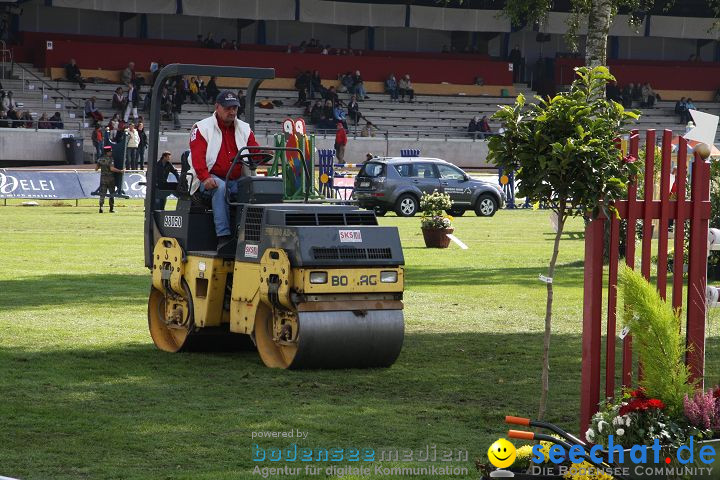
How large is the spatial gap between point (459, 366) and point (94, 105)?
4213cm

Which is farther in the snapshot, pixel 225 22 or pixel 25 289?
pixel 225 22

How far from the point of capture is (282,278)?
1077cm

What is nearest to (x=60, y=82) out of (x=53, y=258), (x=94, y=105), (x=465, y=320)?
(x=94, y=105)

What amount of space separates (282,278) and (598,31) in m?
11.7

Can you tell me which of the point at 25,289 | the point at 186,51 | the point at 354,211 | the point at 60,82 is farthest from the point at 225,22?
the point at 354,211

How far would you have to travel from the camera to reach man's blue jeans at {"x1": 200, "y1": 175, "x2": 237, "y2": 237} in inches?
464

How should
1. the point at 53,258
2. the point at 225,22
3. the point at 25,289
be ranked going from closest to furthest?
the point at 25,289 → the point at 53,258 → the point at 225,22

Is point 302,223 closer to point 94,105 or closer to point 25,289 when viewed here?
point 25,289

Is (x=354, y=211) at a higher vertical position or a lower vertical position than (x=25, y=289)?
higher

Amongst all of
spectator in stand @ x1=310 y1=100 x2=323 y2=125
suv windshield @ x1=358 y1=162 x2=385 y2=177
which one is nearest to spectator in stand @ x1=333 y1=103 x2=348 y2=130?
spectator in stand @ x1=310 y1=100 x2=323 y2=125

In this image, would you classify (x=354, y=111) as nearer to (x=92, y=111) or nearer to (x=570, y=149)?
(x=92, y=111)

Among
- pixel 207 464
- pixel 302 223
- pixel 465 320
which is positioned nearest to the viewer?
pixel 207 464

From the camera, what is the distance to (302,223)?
11.1 m

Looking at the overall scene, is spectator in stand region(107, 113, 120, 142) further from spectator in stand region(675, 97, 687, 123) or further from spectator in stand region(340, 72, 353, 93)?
spectator in stand region(675, 97, 687, 123)
